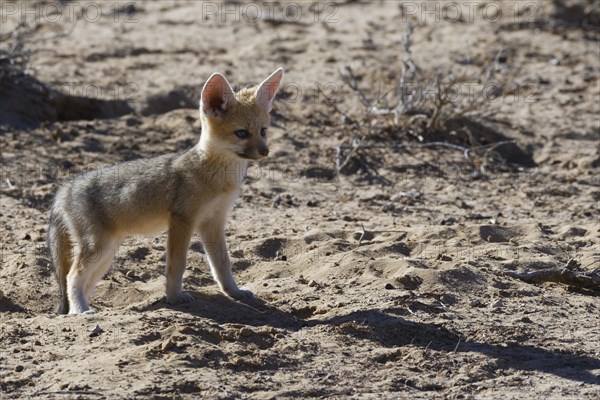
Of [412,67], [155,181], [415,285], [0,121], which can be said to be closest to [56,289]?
[155,181]

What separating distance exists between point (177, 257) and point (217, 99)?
3.29ft

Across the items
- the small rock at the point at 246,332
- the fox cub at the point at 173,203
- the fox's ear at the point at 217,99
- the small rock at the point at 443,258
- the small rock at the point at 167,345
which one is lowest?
the small rock at the point at 443,258

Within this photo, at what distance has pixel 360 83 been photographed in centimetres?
1054

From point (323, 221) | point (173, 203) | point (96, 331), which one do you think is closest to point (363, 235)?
point (323, 221)

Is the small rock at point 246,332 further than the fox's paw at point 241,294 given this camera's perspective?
No

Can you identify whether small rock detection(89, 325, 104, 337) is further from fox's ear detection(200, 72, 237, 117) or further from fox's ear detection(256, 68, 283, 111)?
fox's ear detection(256, 68, 283, 111)

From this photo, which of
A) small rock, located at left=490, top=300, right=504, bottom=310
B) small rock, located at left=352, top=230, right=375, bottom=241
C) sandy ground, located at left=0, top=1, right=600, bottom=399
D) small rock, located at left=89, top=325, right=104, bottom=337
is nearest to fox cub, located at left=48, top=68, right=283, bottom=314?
sandy ground, located at left=0, top=1, right=600, bottom=399

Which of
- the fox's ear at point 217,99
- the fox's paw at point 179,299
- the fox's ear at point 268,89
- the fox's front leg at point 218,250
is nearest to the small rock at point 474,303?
the fox's front leg at point 218,250

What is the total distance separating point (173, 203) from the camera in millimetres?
6125

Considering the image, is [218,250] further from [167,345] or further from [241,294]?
[167,345]

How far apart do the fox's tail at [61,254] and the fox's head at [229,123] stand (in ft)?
3.26

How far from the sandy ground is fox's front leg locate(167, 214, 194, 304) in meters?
0.12

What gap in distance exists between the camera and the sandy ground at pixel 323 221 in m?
5.17

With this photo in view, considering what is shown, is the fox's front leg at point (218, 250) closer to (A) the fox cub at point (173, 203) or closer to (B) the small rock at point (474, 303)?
(A) the fox cub at point (173, 203)
